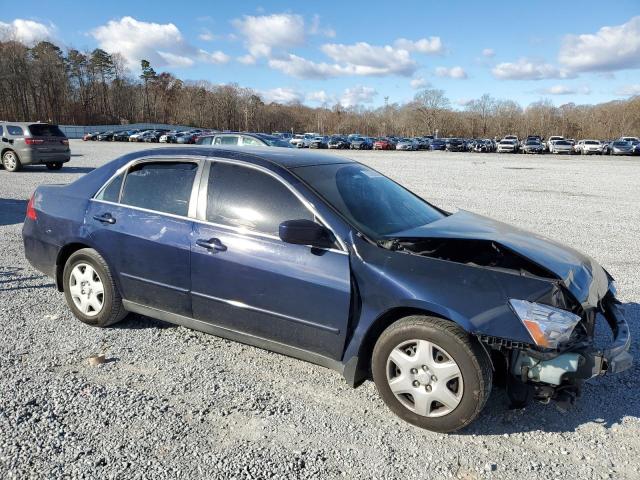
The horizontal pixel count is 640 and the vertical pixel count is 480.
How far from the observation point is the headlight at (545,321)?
8.76 ft

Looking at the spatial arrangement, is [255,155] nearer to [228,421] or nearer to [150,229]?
[150,229]

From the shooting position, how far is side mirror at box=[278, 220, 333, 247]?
10.2ft

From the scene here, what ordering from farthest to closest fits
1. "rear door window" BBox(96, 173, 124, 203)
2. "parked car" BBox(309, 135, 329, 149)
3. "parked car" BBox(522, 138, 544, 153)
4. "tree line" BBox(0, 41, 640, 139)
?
1. "tree line" BBox(0, 41, 640, 139)
2. "parked car" BBox(309, 135, 329, 149)
3. "parked car" BBox(522, 138, 544, 153)
4. "rear door window" BBox(96, 173, 124, 203)

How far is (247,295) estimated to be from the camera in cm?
342

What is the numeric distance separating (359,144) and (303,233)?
55569 mm

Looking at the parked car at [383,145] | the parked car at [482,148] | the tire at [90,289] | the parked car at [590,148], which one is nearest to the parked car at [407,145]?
the parked car at [383,145]

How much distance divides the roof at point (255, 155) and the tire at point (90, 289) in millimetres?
963

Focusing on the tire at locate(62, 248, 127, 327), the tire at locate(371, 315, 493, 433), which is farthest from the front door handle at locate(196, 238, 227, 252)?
the tire at locate(371, 315, 493, 433)

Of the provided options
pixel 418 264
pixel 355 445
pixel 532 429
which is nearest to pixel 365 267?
pixel 418 264

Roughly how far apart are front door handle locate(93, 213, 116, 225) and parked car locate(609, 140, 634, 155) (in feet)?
181

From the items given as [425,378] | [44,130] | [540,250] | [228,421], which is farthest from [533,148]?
[228,421]

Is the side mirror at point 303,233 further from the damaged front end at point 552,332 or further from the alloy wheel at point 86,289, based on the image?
the alloy wheel at point 86,289

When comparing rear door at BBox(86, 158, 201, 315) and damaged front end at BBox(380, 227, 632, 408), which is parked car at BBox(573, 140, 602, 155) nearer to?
damaged front end at BBox(380, 227, 632, 408)

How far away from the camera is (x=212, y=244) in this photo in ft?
11.6
